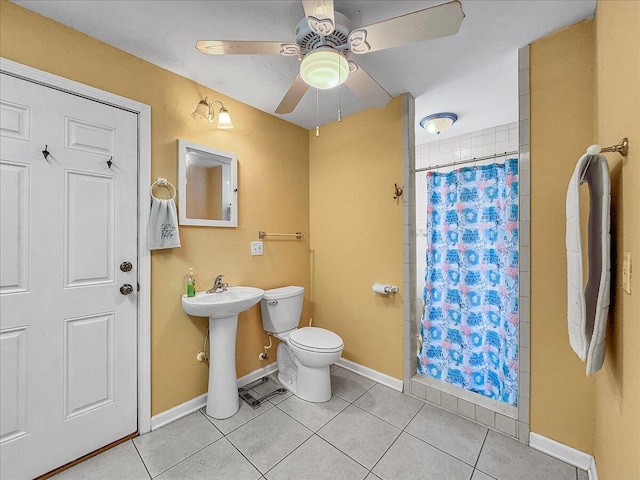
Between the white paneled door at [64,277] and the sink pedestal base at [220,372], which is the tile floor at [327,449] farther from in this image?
the white paneled door at [64,277]

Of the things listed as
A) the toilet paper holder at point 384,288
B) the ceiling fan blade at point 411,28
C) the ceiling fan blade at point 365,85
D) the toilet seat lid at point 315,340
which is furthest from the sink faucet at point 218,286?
the ceiling fan blade at point 411,28

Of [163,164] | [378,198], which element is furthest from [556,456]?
[163,164]

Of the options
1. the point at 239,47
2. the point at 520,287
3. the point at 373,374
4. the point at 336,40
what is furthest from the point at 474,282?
the point at 239,47

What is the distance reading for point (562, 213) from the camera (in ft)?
4.72

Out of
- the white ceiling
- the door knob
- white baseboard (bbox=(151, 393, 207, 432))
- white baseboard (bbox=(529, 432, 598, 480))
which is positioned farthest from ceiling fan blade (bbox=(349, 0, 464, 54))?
white baseboard (bbox=(151, 393, 207, 432))

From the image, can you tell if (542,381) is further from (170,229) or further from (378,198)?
(170,229)

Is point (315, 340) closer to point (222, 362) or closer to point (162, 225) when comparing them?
point (222, 362)

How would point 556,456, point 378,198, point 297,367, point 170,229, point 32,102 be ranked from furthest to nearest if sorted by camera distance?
point 378,198, point 297,367, point 170,229, point 556,456, point 32,102

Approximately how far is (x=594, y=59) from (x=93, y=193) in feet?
8.93

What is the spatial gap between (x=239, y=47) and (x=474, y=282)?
2158 mm

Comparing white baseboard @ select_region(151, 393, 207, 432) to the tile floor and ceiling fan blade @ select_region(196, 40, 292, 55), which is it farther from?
ceiling fan blade @ select_region(196, 40, 292, 55)

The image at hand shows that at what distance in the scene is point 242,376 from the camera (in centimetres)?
219

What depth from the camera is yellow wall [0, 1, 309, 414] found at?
1409 millimetres

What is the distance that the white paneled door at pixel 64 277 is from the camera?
4.20ft
